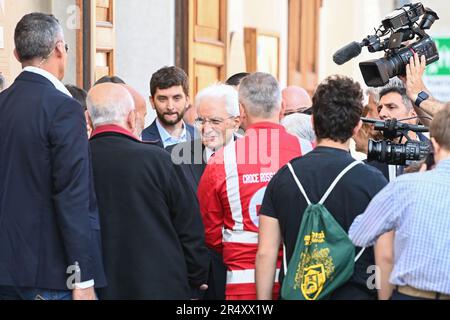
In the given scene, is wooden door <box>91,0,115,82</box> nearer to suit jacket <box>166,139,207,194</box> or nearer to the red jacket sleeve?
suit jacket <box>166,139,207,194</box>

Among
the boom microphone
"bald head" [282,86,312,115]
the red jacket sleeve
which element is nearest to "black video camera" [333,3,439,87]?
the boom microphone

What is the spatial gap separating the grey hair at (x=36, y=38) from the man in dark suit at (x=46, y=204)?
0.94ft

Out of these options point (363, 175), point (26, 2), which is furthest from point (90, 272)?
point (26, 2)

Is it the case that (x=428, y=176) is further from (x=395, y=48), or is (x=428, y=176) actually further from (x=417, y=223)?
(x=395, y=48)

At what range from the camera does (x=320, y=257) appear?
5188 millimetres

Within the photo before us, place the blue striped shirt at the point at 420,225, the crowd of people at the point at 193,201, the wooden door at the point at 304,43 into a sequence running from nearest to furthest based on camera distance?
the blue striped shirt at the point at 420,225 → the crowd of people at the point at 193,201 → the wooden door at the point at 304,43

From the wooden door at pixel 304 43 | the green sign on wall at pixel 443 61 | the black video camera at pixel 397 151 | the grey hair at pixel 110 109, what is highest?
the wooden door at pixel 304 43

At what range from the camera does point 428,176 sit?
4.75 metres

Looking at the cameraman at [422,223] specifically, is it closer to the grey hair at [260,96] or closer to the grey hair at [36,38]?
the grey hair at [260,96]

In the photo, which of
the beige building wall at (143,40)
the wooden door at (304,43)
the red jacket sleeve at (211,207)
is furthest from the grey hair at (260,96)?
the wooden door at (304,43)

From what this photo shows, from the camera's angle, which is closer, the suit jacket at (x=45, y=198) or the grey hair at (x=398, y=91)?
the suit jacket at (x=45, y=198)

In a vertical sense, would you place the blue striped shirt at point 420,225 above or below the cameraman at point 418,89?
below

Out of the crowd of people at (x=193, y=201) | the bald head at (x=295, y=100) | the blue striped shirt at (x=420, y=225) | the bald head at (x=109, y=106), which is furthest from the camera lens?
the bald head at (x=295, y=100)

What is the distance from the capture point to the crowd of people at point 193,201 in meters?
4.80
